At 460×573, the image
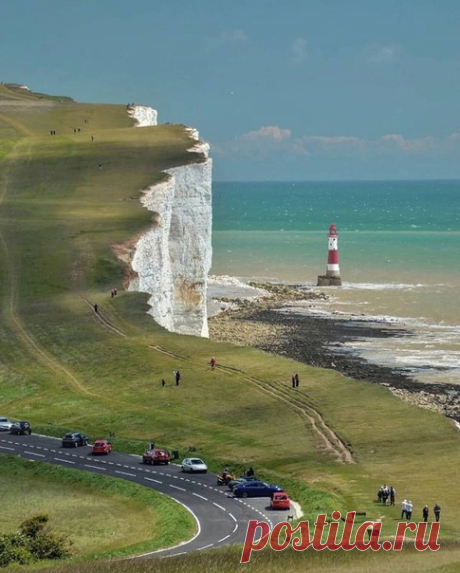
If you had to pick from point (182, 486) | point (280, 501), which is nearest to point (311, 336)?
point (182, 486)

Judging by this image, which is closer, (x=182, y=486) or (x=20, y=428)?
(x=182, y=486)

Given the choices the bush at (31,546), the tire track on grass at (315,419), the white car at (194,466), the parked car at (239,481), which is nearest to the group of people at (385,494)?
the parked car at (239,481)

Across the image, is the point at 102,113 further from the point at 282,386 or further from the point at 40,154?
the point at 282,386

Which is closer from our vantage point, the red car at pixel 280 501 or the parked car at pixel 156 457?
the red car at pixel 280 501

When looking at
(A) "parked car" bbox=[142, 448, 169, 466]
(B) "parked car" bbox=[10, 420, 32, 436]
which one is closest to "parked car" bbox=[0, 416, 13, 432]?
(B) "parked car" bbox=[10, 420, 32, 436]

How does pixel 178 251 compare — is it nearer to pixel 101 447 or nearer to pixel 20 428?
pixel 20 428

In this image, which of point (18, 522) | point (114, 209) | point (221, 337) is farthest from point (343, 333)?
point (18, 522)

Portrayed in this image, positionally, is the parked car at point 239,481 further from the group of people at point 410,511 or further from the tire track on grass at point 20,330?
the tire track on grass at point 20,330
